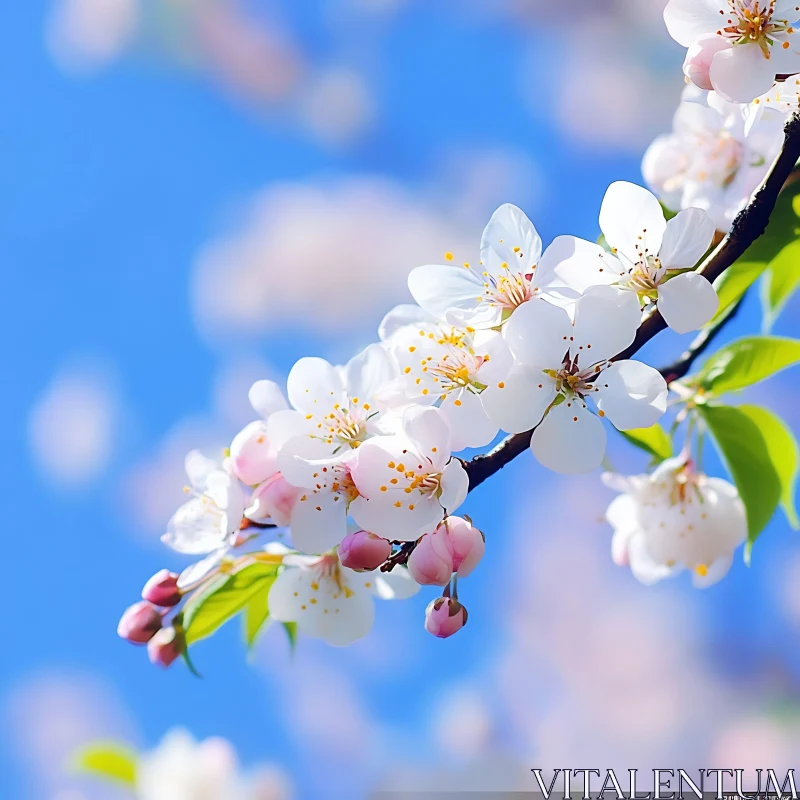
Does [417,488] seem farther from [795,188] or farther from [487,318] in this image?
[795,188]

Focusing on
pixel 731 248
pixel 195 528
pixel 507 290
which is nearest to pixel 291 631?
pixel 195 528

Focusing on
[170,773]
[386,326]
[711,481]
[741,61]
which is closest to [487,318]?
[386,326]

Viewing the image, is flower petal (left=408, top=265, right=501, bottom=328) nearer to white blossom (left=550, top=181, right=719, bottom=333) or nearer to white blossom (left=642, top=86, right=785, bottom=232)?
white blossom (left=550, top=181, right=719, bottom=333)

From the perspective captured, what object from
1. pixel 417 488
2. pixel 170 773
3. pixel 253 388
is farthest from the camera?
pixel 170 773

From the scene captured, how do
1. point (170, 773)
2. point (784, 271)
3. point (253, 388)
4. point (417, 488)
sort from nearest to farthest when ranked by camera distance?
point (417, 488), point (253, 388), point (784, 271), point (170, 773)

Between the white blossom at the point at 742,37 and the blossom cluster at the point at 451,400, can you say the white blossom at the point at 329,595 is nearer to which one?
the blossom cluster at the point at 451,400

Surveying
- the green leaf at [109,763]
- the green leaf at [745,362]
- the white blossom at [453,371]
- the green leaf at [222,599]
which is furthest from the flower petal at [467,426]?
the green leaf at [109,763]
